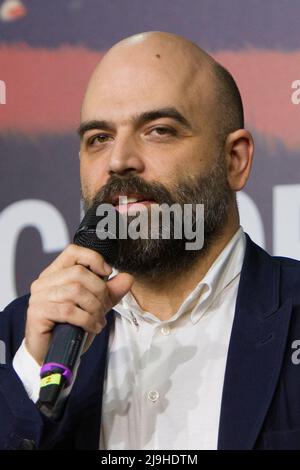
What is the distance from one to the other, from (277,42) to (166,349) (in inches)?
34.8

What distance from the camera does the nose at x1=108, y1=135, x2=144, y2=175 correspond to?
5.12 ft

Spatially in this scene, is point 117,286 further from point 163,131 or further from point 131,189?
point 163,131

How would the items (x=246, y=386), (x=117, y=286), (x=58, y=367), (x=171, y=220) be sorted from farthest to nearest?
(x=171, y=220), (x=246, y=386), (x=117, y=286), (x=58, y=367)

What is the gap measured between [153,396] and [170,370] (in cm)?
6

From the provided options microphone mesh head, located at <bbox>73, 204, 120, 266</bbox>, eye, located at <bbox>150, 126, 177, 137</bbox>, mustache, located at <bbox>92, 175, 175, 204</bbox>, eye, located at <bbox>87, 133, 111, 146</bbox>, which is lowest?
microphone mesh head, located at <bbox>73, 204, 120, 266</bbox>

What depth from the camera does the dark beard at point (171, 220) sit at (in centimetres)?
157

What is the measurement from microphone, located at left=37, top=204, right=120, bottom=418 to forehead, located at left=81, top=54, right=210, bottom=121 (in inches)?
14.9

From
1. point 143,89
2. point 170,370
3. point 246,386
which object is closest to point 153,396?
point 170,370

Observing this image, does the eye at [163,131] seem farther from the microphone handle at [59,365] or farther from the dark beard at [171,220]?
the microphone handle at [59,365]

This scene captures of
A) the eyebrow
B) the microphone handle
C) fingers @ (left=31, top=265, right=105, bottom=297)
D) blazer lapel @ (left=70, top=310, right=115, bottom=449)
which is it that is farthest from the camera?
the eyebrow

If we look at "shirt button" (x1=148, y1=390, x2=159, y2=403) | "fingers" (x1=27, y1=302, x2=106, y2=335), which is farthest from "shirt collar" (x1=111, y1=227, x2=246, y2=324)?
"fingers" (x1=27, y1=302, x2=106, y2=335)

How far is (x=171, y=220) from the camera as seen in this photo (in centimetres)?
162

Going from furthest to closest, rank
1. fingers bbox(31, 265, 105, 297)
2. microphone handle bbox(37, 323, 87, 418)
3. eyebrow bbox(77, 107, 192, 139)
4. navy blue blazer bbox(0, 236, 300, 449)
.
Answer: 1. eyebrow bbox(77, 107, 192, 139)
2. navy blue blazer bbox(0, 236, 300, 449)
3. fingers bbox(31, 265, 105, 297)
4. microphone handle bbox(37, 323, 87, 418)

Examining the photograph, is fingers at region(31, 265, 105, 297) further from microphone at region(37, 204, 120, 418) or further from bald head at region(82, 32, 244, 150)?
bald head at region(82, 32, 244, 150)
